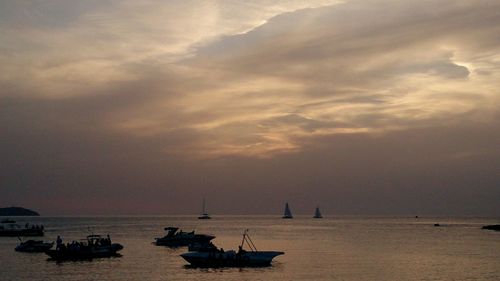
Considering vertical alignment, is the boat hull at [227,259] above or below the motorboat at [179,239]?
below

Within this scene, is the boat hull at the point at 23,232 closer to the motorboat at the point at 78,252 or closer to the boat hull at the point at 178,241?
the boat hull at the point at 178,241

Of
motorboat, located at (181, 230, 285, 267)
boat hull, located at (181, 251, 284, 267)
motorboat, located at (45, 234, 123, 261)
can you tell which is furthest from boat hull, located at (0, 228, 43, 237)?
boat hull, located at (181, 251, 284, 267)

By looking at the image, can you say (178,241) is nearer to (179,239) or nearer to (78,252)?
(179,239)

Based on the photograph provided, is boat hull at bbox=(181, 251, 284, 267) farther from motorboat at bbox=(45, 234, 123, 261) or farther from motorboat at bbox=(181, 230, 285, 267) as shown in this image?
motorboat at bbox=(45, 234, 123, 261)

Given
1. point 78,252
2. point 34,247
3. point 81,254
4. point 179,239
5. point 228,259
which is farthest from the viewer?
point 179,239

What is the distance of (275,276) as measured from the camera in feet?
187

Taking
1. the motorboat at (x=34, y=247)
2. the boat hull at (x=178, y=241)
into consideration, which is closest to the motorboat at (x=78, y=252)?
the motorboat at (x=34, y=247)

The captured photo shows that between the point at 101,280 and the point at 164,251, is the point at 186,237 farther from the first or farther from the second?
the point at 101,280

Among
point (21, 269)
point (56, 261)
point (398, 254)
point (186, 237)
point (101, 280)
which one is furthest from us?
point (186, 237)

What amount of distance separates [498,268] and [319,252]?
26796 mm

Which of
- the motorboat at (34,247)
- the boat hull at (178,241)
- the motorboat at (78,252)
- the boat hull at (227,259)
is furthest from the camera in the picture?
the boat hull at (178,241)

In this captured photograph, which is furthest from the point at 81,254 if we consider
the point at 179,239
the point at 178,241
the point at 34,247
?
the point at 179,239

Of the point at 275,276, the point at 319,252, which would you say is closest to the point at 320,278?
the point at 275,276

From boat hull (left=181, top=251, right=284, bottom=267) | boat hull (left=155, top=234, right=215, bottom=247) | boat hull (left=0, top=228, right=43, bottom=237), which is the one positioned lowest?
boat hull (left=181, top=251, right=284, bottom=267)
